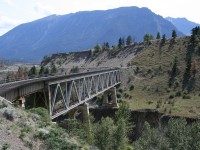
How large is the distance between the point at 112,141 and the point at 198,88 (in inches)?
2240

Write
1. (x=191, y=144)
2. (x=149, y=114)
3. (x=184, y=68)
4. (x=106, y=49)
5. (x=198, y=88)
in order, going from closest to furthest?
1. (x=191, y=144)
2. (x=149, y=114)
3. (x=198, y=88)
4. (x=184, y=68)
5. (x=106, y=49)

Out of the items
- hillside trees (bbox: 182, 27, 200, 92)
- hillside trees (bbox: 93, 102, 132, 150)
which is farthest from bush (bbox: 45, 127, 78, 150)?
hillside trees (bbox: 182, 27, 200, 92)

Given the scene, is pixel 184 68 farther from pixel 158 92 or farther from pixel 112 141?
pixel 112 141

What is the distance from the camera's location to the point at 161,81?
380 ft

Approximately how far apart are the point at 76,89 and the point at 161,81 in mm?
64178

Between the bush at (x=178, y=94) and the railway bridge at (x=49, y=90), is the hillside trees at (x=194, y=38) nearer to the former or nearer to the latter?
the bush at (x=178, y=94)

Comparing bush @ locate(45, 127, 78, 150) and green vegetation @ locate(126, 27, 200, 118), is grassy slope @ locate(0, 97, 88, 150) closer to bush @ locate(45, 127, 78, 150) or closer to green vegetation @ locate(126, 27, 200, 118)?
bush @ locate(45, 127, 78, 150)

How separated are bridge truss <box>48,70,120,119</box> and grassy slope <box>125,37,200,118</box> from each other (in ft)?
29.1

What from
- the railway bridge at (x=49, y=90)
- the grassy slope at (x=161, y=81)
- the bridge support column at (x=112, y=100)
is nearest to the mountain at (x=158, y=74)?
the grassy slope at (x=161, y=81)

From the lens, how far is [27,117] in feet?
88.0

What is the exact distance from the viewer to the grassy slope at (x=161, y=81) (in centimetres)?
9069

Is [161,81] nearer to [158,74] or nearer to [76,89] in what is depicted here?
[158,74]

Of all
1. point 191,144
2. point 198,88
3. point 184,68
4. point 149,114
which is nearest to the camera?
point 191,144

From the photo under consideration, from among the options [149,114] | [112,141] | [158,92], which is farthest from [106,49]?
[112,141]
